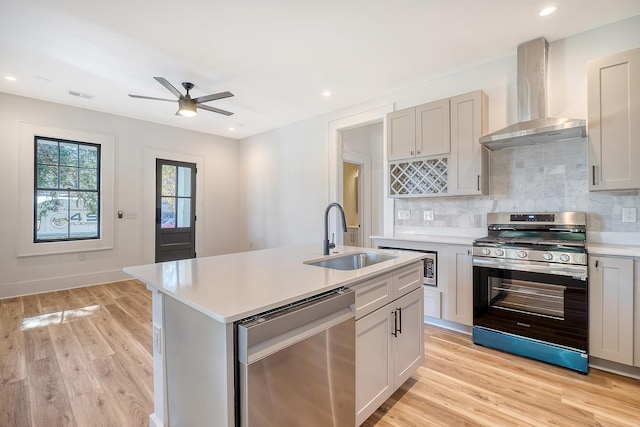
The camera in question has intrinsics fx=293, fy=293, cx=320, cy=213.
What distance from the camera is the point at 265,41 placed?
277 centimetres

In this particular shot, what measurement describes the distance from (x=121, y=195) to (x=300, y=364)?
5.11 metres

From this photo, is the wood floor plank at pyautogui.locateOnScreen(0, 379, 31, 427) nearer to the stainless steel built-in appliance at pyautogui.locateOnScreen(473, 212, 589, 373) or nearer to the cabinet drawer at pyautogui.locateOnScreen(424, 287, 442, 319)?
the cabinet drawer at pyautogui.locateOnScreen(424, 287, 442, 319)

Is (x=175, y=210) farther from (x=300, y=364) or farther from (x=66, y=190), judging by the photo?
(x=300, y=364)

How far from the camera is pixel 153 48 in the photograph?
288 cm

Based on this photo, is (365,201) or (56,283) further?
(365,201)

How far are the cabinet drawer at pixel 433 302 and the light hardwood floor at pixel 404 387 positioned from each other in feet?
0.57

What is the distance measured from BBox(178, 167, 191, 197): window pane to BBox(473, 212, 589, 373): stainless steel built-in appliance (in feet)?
17.1

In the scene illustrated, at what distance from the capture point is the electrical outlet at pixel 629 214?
2383 mm

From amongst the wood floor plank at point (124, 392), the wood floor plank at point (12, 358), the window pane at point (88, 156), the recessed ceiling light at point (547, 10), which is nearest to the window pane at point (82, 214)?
the window pane at point (88, 156)

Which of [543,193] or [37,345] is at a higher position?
[543,193]

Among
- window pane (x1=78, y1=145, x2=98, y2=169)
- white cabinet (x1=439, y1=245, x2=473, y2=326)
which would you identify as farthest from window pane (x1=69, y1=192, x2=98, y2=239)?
white cabinet (x1=439, y1=245, x2=473, y2=326)

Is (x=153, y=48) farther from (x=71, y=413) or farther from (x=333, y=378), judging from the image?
(x=333, y=378)

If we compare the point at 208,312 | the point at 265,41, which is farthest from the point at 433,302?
the point at 265,41

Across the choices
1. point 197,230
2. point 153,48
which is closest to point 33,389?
point 153,48
